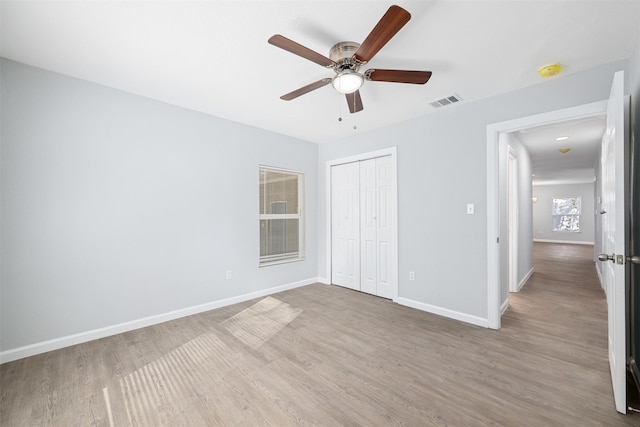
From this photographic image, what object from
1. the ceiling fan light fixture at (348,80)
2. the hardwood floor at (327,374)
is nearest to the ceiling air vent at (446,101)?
the ceiling fan light fixture at (348,80)

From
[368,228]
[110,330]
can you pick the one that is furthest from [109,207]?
[368,228]

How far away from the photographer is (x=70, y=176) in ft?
8.41

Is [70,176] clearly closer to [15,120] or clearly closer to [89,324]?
[15,120]

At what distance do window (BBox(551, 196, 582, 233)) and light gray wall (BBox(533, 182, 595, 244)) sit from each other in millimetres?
123

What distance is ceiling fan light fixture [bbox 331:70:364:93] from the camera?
2.05 meters

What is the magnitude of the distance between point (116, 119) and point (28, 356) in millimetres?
2351

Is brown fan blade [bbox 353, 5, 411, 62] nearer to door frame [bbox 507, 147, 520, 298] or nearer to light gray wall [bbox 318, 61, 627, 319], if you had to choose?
light gray wall [bbox 318, 61, 627, 319]

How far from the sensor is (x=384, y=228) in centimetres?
404

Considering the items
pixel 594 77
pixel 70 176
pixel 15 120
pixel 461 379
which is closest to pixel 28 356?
pixel 70 176

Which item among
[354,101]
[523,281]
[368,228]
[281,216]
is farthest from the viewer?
[523,281]

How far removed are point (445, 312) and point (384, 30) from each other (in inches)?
122

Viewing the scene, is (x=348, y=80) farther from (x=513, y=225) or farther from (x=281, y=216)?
(x=513, y=225)

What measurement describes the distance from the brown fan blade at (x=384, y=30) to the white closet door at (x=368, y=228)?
2474 millimetres

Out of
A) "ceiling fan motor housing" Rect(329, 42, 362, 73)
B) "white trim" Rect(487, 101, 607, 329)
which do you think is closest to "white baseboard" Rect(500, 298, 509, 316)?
"white trim" Rect(487, 101, 607, 329)
